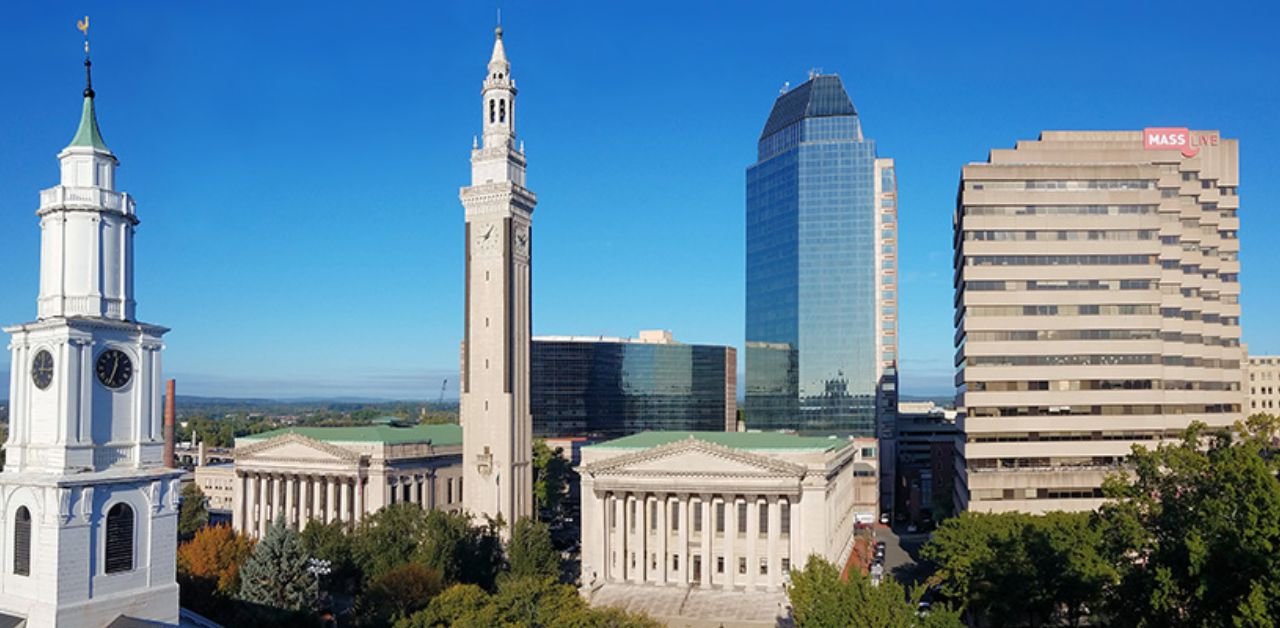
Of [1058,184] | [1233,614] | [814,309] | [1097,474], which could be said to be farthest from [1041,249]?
[814,309]

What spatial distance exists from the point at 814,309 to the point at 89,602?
497ft

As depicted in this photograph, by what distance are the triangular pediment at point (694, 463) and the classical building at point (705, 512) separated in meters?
0.09

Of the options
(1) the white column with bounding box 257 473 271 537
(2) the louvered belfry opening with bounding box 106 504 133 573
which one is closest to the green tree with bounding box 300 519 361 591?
(1) the white column with bounding box 257 473 271 537

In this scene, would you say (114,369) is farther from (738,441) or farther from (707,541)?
(738,441)

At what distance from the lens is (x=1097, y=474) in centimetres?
9969

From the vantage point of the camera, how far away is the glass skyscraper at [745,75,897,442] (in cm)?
17138

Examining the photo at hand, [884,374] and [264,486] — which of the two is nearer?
[264,486]

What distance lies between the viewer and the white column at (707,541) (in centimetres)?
9169

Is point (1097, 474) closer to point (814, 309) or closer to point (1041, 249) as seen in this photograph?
point (1041, 249)

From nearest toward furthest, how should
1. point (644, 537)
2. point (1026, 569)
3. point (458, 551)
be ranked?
point (1026, 569)
point (458, 551)
point (644, 537)

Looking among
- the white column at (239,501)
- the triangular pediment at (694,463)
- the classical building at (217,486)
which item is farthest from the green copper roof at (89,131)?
the classical building at (217,486)

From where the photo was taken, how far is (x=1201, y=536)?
46594 millimetres

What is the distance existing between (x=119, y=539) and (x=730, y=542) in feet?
212

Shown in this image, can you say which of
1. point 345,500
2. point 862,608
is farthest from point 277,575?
point 345,500
